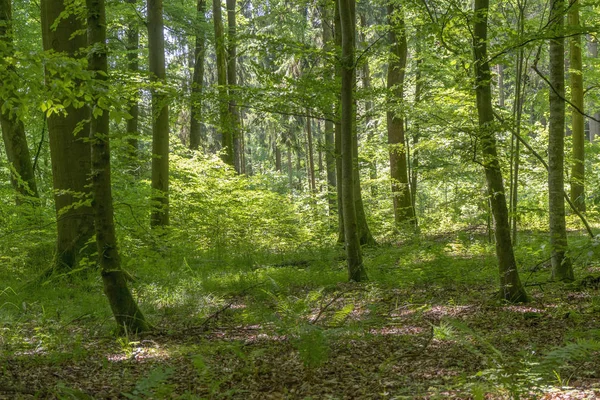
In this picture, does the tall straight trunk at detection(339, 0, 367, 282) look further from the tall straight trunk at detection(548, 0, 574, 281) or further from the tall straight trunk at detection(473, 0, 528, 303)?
the tall straight trunk at detection(548, 0, 574, 281)

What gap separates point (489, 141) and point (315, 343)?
10.4 feet

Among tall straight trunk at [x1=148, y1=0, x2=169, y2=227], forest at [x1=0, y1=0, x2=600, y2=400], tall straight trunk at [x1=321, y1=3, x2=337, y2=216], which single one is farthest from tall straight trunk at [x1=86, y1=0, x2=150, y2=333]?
tall straight trunk at [x1=148, y1=0, x2=169, y2=227]

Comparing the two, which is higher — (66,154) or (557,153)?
(66,154)

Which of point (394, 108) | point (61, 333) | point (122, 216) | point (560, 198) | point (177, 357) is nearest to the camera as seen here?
point (177, 357)

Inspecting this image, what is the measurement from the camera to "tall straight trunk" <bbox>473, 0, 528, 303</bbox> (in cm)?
566

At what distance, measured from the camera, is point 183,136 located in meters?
27.1

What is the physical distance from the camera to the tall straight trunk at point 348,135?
754 centimetres

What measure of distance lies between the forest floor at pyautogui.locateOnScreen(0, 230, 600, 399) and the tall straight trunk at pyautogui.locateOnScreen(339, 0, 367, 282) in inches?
16.5

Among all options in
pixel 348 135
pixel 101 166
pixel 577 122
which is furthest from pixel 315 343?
pixel 577 122

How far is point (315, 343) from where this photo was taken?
167 inches

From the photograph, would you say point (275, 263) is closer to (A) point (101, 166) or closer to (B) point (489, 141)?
(B) point (489, 141)

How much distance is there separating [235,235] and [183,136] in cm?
1533

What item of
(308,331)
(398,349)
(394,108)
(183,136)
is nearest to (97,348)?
(308,331)

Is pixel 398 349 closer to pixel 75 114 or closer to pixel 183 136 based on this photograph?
pixel 75 114
